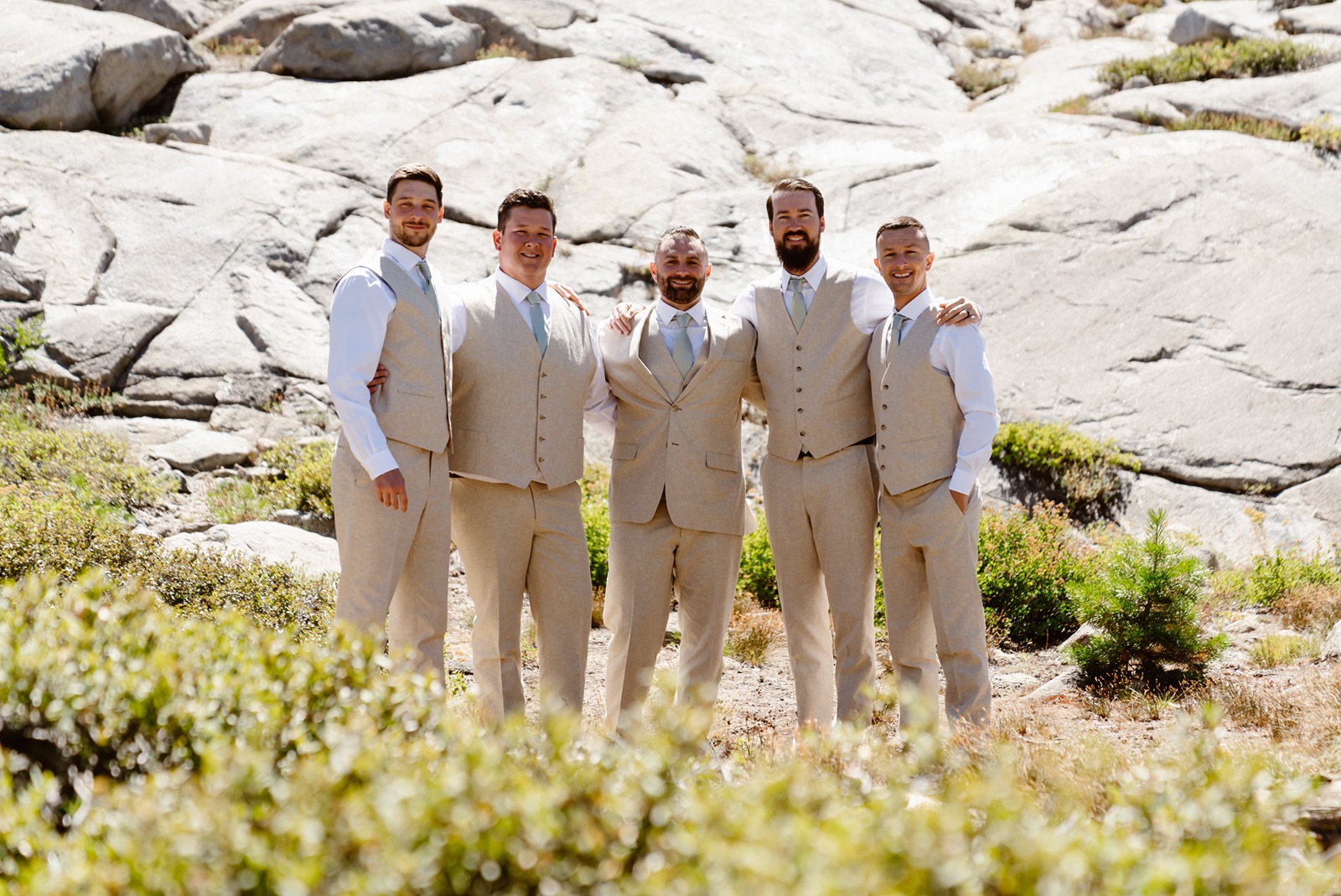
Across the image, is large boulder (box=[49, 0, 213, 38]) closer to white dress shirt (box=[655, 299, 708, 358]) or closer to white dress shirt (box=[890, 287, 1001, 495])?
white dress shirt (box=[655, 299, 708, 358])

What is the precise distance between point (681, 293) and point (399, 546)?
5.83 feet

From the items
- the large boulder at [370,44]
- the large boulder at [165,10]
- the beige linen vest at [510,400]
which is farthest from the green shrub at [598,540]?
the large boulder at [165,10]

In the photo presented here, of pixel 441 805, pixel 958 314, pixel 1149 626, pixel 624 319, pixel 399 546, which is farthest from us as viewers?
pixel 1149 626

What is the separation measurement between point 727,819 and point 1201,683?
469 centimetres

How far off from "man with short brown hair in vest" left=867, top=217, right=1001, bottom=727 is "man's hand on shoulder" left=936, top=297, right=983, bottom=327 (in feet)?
0.11

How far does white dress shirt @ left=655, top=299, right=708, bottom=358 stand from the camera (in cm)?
525

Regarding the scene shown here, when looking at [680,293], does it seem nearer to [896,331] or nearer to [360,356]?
[896,331]

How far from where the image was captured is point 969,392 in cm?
503

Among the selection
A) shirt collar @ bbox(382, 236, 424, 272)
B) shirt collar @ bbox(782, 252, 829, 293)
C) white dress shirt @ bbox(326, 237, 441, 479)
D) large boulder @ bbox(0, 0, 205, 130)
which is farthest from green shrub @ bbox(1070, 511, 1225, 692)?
large boulder @ bbox(0, 0, 205, 130)

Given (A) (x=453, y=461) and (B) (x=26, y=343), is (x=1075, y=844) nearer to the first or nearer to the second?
(A) (x=453, y=461)

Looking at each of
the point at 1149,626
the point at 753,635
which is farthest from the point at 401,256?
the point at 1149,626

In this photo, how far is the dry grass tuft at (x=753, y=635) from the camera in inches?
292

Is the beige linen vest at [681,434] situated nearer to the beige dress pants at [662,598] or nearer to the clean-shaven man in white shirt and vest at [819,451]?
the beige dress pants at [662,598]

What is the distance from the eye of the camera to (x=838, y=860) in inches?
78.2
